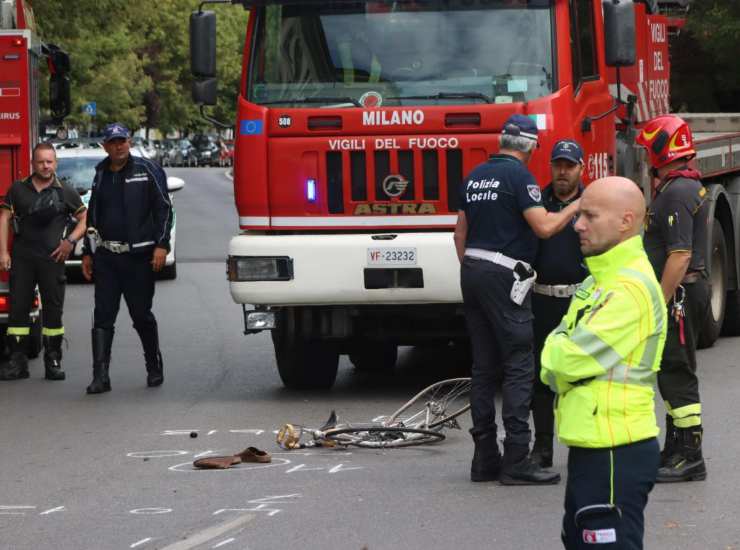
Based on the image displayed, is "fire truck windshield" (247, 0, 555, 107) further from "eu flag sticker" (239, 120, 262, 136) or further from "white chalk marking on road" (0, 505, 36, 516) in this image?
"white chalk marking on road" (0, 505, 36, 516)

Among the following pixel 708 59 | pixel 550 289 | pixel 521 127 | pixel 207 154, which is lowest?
pixel 550 289

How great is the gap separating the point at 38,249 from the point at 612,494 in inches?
353

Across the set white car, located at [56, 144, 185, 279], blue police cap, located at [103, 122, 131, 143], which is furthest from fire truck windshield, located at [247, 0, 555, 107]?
white car, located at [56, 144, 185, 279]

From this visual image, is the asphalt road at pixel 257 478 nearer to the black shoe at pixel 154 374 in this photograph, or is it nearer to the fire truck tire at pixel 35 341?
the black shoe at pixel 154 374

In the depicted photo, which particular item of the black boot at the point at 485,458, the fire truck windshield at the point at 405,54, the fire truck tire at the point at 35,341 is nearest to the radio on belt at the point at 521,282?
the black boot at the point at 485,458

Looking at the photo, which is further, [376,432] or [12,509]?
[376,432]

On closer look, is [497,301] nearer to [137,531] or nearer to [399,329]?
[137,531]

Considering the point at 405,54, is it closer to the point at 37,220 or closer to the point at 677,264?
the point at 677,264

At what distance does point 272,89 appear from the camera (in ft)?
37.4

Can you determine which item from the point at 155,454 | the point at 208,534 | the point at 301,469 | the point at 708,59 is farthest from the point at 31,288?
the point at 708,59

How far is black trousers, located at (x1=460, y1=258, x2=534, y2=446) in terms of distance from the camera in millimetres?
8445

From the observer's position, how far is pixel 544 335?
28.9ft

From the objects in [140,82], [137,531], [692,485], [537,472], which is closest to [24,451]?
[137,531]

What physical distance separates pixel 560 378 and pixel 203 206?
37802 mm
